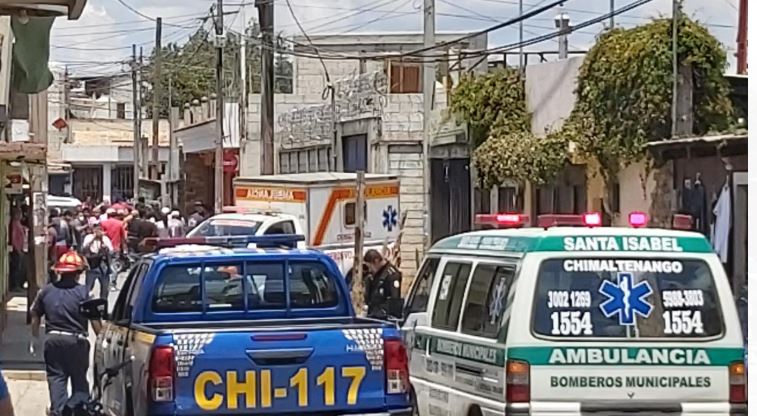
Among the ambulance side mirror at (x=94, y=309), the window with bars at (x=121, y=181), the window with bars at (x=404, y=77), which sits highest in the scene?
the window with bars at (x=404, y=77)

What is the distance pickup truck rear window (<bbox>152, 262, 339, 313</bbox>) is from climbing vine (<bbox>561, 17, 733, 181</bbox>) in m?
12.4

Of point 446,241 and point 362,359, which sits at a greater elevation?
point 446,241

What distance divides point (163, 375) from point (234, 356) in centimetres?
47

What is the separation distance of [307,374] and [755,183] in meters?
4.94

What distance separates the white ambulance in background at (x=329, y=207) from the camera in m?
28.4

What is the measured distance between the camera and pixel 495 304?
1008cm

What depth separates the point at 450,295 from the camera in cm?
1120

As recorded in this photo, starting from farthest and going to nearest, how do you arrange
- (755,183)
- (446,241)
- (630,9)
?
(630,9)
(446,241)
(755,183)

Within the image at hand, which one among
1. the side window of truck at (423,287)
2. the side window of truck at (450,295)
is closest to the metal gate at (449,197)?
the side window of truck at (423,287)

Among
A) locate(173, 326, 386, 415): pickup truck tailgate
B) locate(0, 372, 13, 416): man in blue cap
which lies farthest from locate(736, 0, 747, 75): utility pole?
locate(0, 372, 13, 416): man in blue cap

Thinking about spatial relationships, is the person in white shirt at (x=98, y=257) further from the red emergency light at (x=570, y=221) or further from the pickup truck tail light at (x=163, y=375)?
the pickup truck tail light at (x=163, y=375)

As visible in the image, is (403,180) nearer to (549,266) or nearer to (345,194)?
(345,194)

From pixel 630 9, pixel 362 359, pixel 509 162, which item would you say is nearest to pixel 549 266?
pixel 362 359

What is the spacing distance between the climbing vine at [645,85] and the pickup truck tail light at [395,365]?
13.6 metres
